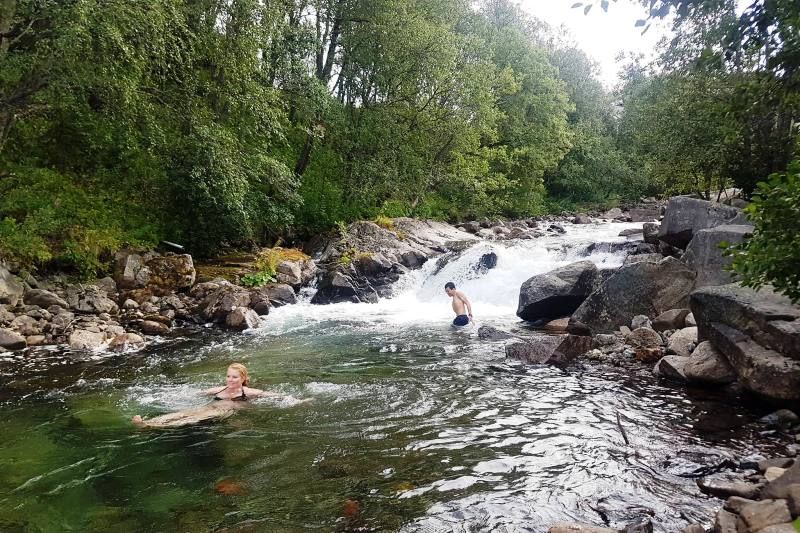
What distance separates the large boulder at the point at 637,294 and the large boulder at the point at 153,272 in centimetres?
1121

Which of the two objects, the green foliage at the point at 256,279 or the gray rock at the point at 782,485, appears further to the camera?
the green foliage at the point at 256,279

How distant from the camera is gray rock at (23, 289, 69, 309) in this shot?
42.4 ft

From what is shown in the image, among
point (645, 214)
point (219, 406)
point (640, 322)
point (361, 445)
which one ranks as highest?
point (645, 214)

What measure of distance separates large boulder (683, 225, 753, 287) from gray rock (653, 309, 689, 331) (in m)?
0.86

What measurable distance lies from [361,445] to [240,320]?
27.7 feet

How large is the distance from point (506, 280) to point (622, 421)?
36.3 ft

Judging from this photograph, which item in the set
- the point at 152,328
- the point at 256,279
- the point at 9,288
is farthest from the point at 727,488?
the point at 256,279

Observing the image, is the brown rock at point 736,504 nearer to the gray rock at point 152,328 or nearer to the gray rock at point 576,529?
the gray rock at point 576,529

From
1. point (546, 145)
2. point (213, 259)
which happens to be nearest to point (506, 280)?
point (213, 259)

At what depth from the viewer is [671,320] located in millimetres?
10461

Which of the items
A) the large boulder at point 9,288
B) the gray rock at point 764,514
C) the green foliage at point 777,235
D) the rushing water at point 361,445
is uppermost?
the green foliage at point 777,235

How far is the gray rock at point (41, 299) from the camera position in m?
12.9

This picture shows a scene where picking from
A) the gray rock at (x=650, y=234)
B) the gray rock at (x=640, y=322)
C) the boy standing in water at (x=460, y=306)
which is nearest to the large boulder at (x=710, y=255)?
the gray rock at (x=640, y=322)

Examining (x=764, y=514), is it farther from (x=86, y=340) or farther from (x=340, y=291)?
(x=340, y=291)
